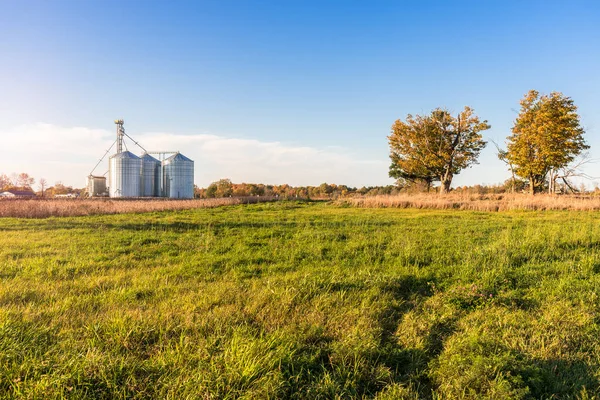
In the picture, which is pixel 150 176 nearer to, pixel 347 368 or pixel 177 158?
pixel 177 158

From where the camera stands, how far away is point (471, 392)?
115 inches

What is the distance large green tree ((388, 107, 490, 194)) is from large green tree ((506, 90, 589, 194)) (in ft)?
14.7

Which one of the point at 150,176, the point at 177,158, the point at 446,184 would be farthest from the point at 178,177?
the point at 446,184

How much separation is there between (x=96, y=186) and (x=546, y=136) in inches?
2019

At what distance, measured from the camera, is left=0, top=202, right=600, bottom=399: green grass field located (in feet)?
9.77

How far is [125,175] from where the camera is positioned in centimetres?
4209

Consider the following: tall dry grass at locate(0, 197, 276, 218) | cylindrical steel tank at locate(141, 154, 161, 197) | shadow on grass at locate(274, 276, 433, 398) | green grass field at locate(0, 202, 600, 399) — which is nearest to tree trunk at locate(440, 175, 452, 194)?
tall dry grass at locate(0, 197, 276, 218)

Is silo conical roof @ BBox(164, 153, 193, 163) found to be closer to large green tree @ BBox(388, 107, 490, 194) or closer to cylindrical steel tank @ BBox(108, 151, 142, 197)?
cylindrical steel tank @ BBox(108, 151, 142, 197)

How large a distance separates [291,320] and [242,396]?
1.47 metres

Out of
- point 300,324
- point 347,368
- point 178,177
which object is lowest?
point 347,368

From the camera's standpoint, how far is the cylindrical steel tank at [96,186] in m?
47.3

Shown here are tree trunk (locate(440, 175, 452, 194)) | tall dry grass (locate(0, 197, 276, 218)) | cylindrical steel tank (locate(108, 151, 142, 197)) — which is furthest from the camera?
cylindrical steel tank (locate(108, 151, 142, 197))

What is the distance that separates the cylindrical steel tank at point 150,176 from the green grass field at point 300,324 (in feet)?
125

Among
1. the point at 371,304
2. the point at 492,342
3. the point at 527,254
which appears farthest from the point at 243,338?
the point at 527,254
